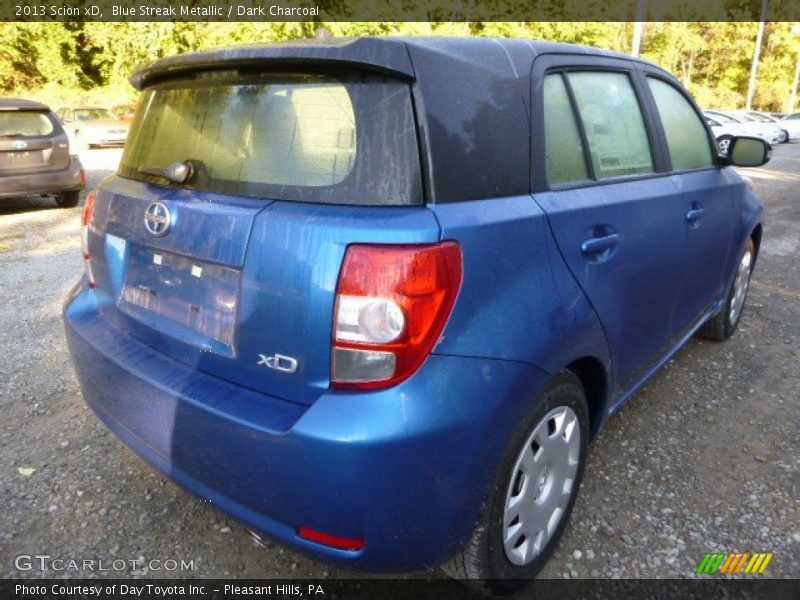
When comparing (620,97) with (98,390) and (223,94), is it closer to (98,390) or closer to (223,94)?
(223,94)

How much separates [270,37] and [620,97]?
20114mm

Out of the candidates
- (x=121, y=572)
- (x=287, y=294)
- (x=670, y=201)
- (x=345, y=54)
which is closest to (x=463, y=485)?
(x=287, y=294)

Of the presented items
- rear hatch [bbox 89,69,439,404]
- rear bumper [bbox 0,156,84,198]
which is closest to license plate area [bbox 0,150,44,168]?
rear bumper [bbox 0,156,84,198]

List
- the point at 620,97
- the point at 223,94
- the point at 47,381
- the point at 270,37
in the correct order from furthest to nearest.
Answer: the point at 270,37
the point at 47,381
the point at 620,97
the point at 223,94

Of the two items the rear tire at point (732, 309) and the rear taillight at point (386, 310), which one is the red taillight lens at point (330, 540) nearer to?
the rear taillight at point (386, 310)

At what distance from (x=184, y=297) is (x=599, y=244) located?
1370 mm

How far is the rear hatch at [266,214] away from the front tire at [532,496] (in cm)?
66

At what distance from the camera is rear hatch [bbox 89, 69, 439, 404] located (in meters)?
1.51

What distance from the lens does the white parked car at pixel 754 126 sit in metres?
22.8

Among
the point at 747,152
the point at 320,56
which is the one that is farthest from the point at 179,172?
the point at 747,152

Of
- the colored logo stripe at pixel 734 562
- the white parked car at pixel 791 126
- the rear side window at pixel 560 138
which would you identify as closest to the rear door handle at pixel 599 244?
the rear side window at pixel 560 138

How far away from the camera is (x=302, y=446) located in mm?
1479

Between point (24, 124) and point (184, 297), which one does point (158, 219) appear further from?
point (24, 124)

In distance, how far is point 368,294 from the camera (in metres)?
1.47
